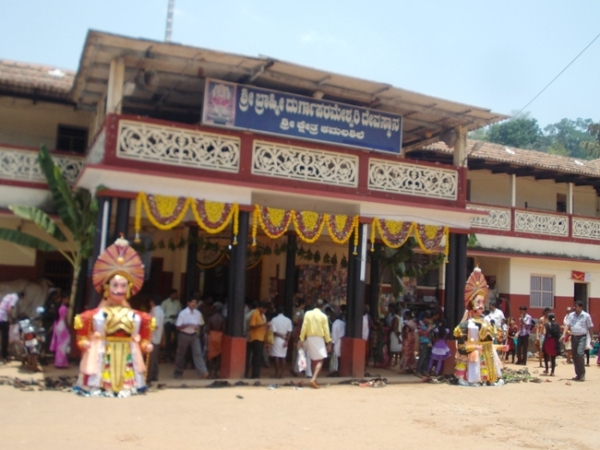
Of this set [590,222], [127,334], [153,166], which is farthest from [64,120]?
[590,222]

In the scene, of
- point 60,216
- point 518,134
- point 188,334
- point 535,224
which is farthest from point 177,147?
point 518,134

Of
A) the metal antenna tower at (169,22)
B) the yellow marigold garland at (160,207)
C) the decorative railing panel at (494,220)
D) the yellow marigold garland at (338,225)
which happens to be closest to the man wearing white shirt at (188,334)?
the yellow marigold garland at (160,207)

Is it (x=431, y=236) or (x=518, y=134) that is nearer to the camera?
(x=431, y=236)

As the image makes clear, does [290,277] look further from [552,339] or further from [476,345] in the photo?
[552,339]

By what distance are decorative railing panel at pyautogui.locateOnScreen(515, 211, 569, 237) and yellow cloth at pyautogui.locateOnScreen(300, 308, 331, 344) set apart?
398 inches

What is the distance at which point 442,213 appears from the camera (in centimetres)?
1339

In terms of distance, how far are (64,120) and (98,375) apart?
7955mm

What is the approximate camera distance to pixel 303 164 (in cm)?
1198

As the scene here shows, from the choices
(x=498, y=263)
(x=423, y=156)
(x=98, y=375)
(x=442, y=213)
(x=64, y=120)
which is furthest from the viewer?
(x=498, y=263)

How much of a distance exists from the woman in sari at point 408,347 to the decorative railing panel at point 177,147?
527cm

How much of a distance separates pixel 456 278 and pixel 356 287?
251cm

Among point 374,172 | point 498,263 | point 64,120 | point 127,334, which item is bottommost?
point 127,334

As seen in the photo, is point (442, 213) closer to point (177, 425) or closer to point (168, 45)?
point (168, 45)

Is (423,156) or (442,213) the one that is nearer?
(442,213)
